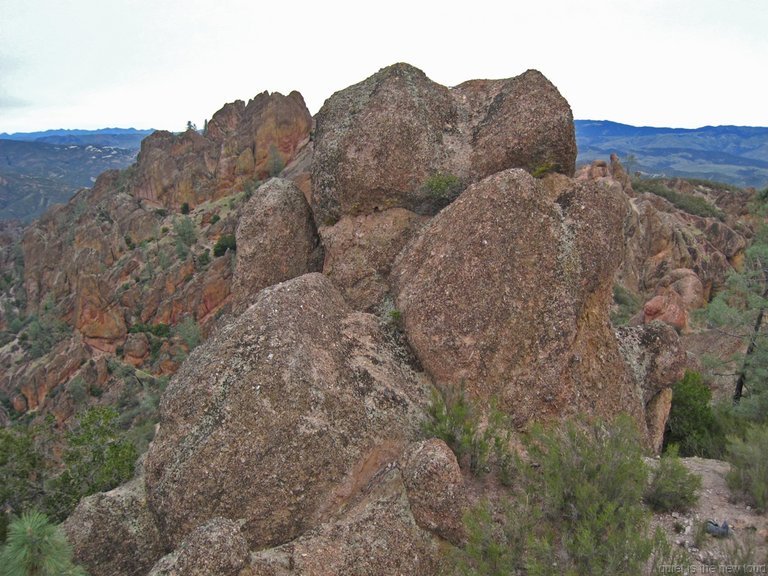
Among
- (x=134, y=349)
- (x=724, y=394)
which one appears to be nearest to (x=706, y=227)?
(x=724, y=394)

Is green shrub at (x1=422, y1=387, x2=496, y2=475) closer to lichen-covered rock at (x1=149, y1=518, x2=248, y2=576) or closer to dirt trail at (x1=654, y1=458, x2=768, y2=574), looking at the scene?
dirt trail at (x1=654, y1=458, x2=768, y2=574)

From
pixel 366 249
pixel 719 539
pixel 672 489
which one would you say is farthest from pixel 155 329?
pixel 719 539

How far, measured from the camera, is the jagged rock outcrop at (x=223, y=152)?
3287 inches

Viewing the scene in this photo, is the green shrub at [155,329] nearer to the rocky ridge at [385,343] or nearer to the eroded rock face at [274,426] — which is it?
the rocky ridge at [385,343]

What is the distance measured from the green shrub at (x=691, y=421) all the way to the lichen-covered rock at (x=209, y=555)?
1209 cm

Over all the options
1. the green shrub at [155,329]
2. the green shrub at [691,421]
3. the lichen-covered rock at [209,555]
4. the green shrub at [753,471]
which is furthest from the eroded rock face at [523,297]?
the green shrub at [155,329]

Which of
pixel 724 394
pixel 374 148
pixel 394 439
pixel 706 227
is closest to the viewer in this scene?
pixel 394 439

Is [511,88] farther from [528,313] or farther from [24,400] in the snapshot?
[24,400]

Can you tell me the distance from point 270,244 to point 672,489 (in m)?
11.3

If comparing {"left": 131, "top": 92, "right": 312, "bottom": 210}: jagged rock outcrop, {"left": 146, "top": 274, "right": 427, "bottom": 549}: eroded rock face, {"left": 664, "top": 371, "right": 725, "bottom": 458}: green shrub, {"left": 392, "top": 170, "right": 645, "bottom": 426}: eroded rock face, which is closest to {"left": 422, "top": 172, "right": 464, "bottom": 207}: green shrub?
{"left": 392, "top": 170, "right": 645, "bottom": 426}: eroded rock face

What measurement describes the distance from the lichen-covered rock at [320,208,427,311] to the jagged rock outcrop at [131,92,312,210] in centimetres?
7044

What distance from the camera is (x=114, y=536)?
32.0 ft

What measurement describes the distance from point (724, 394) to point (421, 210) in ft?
51.4

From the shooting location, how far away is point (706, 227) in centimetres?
5766
